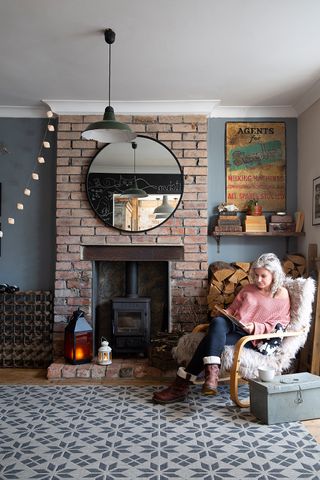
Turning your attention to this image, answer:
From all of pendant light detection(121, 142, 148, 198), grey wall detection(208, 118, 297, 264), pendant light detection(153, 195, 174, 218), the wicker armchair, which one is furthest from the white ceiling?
the wicker armchair

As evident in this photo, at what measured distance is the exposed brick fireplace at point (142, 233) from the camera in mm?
4523

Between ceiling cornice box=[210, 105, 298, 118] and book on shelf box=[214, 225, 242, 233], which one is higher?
ceiling cornice box=[210, 105, 298, 118]

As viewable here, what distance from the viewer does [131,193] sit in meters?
4.51

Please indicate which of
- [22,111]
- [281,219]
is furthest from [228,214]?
[22,111]

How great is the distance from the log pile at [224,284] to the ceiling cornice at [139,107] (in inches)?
60.7

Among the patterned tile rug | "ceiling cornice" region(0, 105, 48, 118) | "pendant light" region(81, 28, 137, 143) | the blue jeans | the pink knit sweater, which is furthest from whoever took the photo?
"ceiling cornice" region(0, 105, 48, 118)

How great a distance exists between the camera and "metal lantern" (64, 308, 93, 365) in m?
4.18

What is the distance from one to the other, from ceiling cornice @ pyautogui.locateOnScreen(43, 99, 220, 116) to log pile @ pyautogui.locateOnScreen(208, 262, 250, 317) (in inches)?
60.7

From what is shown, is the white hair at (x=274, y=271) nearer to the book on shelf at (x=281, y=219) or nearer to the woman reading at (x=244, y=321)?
the woman reading at (x=244, y=321)

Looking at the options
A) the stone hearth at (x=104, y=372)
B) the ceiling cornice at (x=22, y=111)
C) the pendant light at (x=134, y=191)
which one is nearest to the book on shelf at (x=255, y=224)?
the pendant light at (x=134, y=191)

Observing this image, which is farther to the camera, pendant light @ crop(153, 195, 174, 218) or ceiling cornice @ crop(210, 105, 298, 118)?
ceiling cornice @ crop(210, 105, 298, 118)

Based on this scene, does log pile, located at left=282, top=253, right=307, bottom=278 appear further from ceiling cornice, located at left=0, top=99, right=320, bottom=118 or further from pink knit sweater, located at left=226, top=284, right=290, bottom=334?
ceiling cornice, located at left=0, top=99, right=320, bottom=118

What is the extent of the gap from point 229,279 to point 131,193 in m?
1.25

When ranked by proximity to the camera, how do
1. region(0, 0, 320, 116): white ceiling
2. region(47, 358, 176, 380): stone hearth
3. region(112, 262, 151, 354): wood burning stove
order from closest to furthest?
region(0, 0, 320, 116): white ceiling → region(47, 358, 176, 380): stone hearth → region(112, 262, 151, 354): wood burning stove
